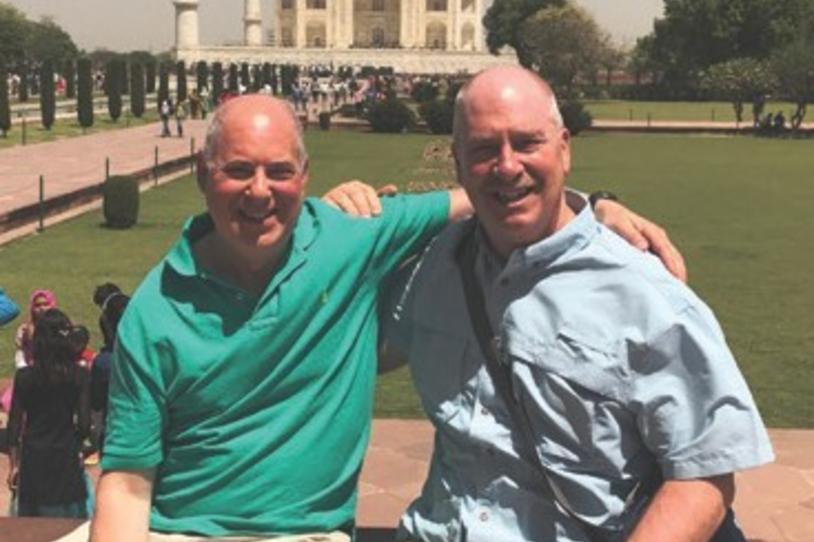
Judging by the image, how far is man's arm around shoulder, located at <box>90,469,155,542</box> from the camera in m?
1.97

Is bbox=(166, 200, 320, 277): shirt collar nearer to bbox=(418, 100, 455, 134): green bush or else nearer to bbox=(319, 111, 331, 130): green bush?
bbox=(418, 100, 455, 134): green bush

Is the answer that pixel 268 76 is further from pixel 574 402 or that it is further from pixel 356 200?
pixel 574 402

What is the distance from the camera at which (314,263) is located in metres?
2.06

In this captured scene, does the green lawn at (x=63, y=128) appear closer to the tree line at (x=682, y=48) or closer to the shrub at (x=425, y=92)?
the shrub at (x=425, y=92)

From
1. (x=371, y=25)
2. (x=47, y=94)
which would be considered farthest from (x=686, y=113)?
(x=371, y=25)

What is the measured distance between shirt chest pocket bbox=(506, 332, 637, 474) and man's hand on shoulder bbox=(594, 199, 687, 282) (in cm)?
24

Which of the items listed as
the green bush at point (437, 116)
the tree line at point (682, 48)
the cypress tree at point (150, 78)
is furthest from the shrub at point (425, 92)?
the cypress tree at point (150, 78)

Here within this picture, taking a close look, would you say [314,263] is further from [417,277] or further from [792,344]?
[792,344]

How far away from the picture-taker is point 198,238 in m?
2.12

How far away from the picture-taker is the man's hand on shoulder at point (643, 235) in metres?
2.03

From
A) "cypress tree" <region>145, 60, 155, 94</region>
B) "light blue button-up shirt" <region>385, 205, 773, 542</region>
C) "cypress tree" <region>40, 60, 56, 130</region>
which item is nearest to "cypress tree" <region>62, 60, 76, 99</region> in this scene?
"cypress tree" <region>145, 60, 155, 94</region>

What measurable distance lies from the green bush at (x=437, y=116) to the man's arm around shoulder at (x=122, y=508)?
2820 cm

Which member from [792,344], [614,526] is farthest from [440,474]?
[792,344]

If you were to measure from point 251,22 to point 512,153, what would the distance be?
307 ft
